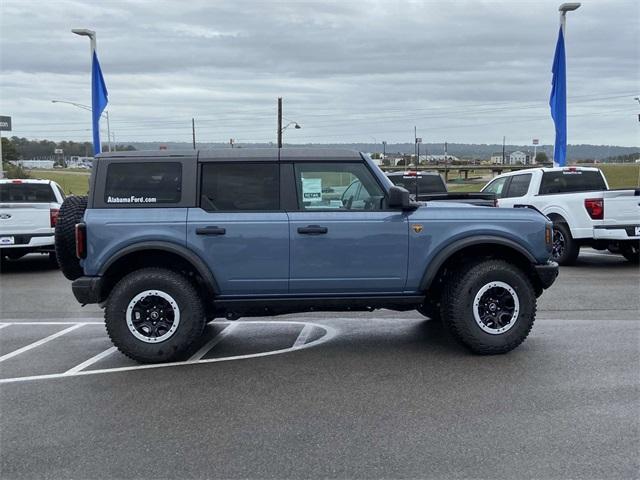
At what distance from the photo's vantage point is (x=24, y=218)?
11.8m

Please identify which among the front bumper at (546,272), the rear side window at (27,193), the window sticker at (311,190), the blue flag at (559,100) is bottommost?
the front bumper at (546,272)

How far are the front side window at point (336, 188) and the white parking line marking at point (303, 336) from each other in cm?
156

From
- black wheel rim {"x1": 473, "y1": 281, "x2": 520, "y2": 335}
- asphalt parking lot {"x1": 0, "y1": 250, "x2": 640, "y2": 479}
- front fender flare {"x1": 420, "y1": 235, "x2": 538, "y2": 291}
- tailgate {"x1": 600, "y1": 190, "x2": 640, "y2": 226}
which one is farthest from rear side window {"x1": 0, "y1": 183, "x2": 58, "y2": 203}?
tailgate {"x1": 600, "y1": 190, "x2": 640, "y2": 226}

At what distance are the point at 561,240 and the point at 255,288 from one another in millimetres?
→ 8103

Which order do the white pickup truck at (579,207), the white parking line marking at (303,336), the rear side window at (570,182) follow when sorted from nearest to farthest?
the white parking line marking at (303,336), the white pickup truck at (579,207), the rear side window at (570,182)

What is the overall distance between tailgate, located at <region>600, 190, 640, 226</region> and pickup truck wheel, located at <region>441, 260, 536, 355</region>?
6247mm

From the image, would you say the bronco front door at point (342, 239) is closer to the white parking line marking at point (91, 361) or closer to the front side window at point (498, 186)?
the white parking line marking at point (91, 361)

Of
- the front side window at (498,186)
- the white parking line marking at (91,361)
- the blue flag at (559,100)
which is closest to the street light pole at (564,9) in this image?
the blue flag at (559,100)

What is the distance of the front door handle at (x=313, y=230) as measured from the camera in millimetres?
5867

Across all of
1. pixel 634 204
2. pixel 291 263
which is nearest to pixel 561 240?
pixel 634 204

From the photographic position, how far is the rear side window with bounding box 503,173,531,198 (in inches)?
533

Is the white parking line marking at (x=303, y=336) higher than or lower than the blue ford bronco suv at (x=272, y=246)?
lower

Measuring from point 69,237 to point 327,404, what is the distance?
3013 millimetres

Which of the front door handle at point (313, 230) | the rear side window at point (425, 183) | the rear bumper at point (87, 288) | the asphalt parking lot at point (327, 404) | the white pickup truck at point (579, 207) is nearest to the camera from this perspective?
the asphalt parking lot at point (327, 404)
